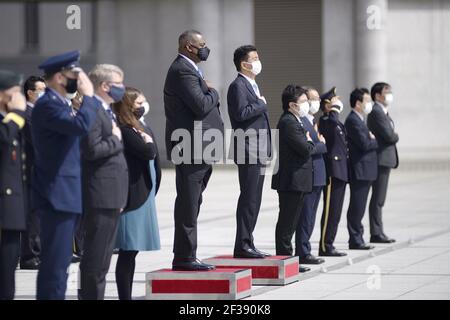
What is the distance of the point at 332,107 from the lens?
1402 centimetres

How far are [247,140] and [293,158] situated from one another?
123 cm

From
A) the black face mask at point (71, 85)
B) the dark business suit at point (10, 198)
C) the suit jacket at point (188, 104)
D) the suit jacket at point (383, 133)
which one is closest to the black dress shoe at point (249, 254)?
the suit jacket at point (188, 104)

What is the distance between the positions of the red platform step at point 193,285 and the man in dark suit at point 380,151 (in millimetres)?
5437

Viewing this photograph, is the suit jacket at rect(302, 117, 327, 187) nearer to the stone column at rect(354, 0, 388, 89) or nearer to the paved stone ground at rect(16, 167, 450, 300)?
the paved stone ground at rect(16, 167, 450, 300)

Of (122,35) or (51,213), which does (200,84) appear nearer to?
(51,213)

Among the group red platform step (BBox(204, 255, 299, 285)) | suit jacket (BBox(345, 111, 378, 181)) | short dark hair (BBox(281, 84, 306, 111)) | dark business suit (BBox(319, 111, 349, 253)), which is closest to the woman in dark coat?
red platform step (BBox(204, 255, 299, 285))

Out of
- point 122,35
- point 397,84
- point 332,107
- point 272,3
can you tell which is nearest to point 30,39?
point 122,35

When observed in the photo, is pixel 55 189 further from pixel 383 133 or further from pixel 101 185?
pixel 383 133

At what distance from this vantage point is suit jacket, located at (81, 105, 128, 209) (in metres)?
8.55

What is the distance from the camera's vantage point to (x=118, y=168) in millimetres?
8703

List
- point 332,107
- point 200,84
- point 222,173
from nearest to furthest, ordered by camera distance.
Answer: point 200,84 < point 332,107 < point 222,173

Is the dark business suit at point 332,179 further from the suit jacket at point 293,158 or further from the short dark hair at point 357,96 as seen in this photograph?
the suit jacket at point 293,158

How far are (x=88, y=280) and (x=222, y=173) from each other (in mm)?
23171

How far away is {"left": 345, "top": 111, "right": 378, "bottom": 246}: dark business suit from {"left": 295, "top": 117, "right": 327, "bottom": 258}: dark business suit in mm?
1497
